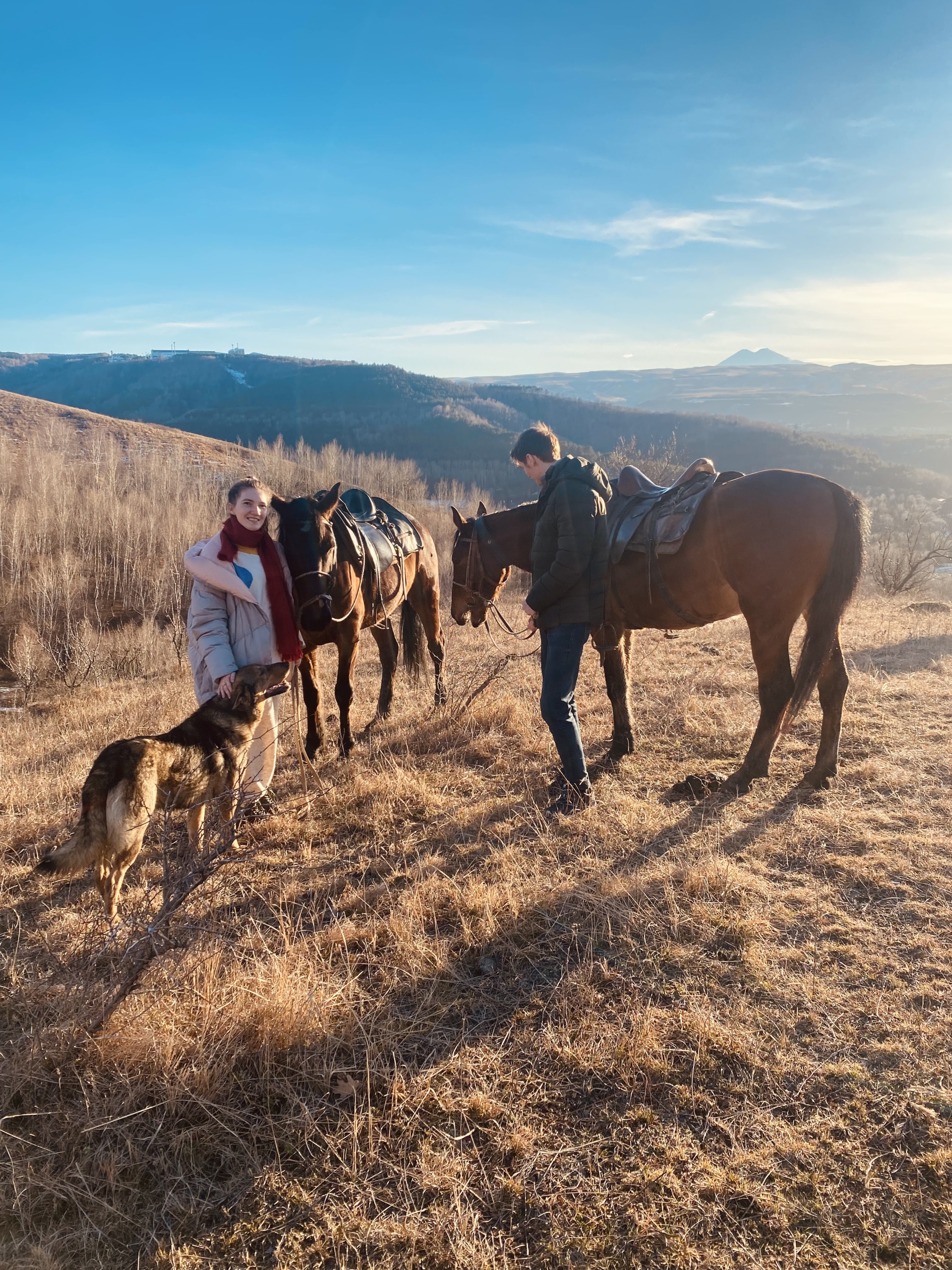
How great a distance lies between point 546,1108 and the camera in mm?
2330

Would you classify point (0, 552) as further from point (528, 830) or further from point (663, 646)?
point (528, 830)

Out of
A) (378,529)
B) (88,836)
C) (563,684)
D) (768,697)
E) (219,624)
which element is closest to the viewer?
(88,836)

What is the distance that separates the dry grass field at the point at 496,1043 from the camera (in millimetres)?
1947

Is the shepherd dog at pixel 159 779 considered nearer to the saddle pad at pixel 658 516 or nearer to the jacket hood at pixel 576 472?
the jacket hood at pixel 576 472

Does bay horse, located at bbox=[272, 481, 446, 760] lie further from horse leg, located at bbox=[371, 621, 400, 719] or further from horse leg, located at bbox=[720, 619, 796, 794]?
horse leg, located at bbox=[720, 619, 796, 794]

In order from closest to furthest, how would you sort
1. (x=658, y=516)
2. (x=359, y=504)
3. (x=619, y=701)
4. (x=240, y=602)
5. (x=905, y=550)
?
(x=240, y=602) < (x=658, y=516) < (x=619, y=701) < (x=359, y=504) < (x=905, y=550)

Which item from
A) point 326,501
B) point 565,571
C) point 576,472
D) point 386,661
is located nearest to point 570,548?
point 565,571

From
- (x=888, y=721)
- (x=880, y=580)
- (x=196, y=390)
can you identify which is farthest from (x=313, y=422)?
(x=888, y=721)

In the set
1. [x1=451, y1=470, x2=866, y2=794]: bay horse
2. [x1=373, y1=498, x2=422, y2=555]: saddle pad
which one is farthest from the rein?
[x1=451, y1=470, x2=866, y2=794]: bay horse

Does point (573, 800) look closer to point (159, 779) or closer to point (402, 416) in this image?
point (159, 779)

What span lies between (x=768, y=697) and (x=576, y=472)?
2.25 m

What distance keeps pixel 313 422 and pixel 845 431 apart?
92.7 m

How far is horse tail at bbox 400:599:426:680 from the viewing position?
303 inches

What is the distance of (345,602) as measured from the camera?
5.45 m
